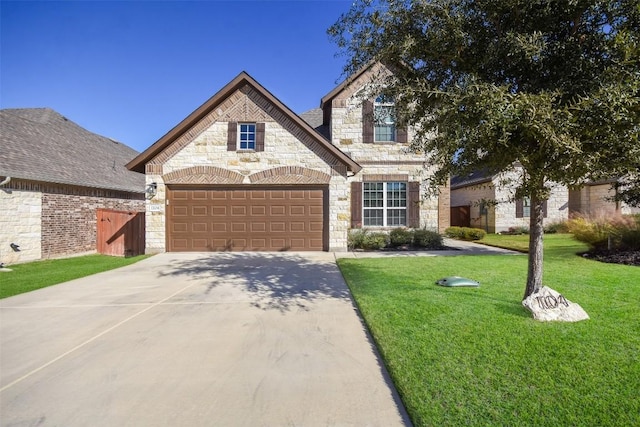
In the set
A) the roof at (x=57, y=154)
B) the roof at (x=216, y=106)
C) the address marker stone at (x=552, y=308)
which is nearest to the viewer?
the address marker stone at (x=552, y=308)

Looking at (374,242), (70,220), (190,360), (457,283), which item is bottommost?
(190,360)

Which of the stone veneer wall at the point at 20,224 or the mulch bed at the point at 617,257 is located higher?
the stone veneer wall at the point at 20,224

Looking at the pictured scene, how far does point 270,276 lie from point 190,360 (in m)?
→ 4.27

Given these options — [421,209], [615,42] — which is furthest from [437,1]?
[421,209]

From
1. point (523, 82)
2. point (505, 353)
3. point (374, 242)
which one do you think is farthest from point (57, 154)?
point (505, 353)

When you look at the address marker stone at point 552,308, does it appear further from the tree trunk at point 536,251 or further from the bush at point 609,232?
the bush at point 609,232

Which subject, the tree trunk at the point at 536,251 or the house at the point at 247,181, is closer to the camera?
the tree trunk at the point at 536,251

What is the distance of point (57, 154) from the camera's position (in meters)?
13.2

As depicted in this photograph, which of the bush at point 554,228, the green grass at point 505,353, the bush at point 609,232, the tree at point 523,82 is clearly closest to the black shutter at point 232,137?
the tree at point 523,82

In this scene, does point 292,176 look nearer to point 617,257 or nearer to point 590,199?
point 617,257

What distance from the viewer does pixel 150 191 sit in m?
11.8

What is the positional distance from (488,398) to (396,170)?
502 inches

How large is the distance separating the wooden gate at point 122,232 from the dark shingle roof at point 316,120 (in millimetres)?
9569

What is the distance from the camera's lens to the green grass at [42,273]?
270 inches
